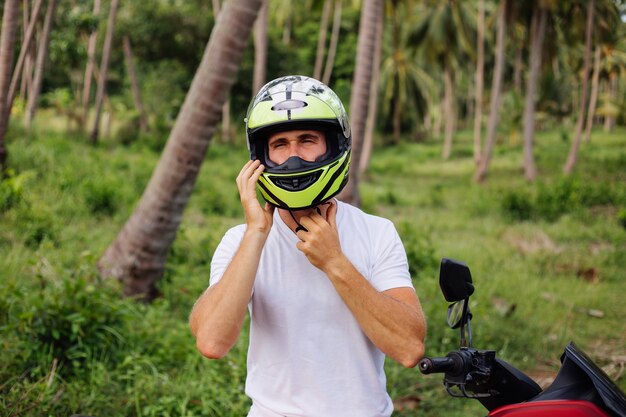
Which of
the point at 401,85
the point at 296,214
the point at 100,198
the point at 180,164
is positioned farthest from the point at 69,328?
the point at 401,85

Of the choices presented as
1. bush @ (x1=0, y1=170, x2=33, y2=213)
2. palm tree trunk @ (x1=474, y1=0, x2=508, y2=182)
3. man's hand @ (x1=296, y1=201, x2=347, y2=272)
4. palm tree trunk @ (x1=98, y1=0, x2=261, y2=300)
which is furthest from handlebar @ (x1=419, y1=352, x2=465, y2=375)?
palm tree trunk @ (x1=474, y1=0, x2=508, y2=182)

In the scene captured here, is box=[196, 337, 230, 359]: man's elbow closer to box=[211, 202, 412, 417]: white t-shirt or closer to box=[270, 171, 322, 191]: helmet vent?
box=[211, 202, 412, 417]: white t-shirt

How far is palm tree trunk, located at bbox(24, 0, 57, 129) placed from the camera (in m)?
10.0

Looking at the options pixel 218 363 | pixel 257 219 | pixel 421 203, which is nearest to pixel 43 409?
pixel 218 363

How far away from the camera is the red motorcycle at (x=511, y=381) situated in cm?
176

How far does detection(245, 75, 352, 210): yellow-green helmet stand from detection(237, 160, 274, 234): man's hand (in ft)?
0.13

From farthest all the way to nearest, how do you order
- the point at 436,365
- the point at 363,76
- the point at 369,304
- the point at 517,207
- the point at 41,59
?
1. the point at 517,207
2. the point at 41,59
3. the point at 363,76
4. the point at 369,304
5. the point at 436,365

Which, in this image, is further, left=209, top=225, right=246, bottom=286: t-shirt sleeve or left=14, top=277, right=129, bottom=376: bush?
left=14, top=277, right=129, bottom=376: bush

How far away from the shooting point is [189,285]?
6.95 m

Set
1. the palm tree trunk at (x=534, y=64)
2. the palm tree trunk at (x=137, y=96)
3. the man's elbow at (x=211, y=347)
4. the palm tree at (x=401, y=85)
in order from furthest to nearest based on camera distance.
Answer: the palm tree at (x=401, y=85)
the palm tree trunk at (x=137, y=96)
the palm tree trunk at (x=534, y=64)
the man's elbow at (x=211, y=347)

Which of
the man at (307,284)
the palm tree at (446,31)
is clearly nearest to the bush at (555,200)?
the man at (307,284)

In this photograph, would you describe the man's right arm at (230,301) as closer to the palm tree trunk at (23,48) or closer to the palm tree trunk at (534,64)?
the palm tree trunk at (23,48)

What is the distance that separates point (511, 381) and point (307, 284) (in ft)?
2.40

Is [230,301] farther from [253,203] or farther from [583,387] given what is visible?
[583,387]
